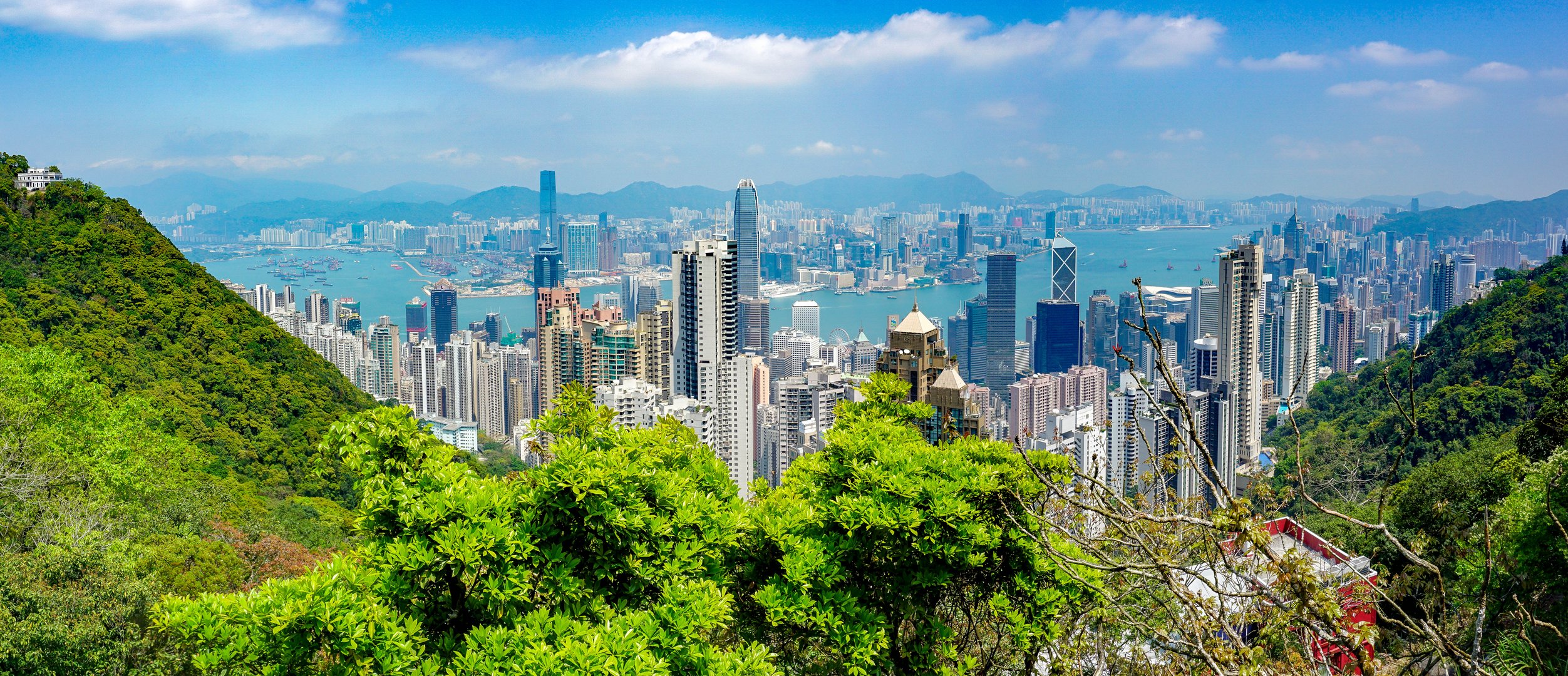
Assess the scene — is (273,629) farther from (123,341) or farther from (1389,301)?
(1389,301)

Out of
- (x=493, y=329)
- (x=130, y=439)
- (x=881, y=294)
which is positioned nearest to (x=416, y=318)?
(x=493, y=329)

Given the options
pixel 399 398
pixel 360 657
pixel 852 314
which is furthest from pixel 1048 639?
pixel 852 314

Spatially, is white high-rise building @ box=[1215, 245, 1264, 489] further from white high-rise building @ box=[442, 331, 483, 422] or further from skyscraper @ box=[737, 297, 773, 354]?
white high-rise building @ box=[442, 331, 483, 422]

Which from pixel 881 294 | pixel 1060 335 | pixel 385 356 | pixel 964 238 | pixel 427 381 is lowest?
pixel 427 381

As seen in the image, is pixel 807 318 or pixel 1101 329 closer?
pixel 1101 329

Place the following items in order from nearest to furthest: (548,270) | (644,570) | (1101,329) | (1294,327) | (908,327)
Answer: (644,570) < (908,327) < (1294,327) < (1101,329) < (548,270)

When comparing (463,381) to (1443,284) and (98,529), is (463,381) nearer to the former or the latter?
(98,529)

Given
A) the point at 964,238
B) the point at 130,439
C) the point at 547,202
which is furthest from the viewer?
the point at 547,202
